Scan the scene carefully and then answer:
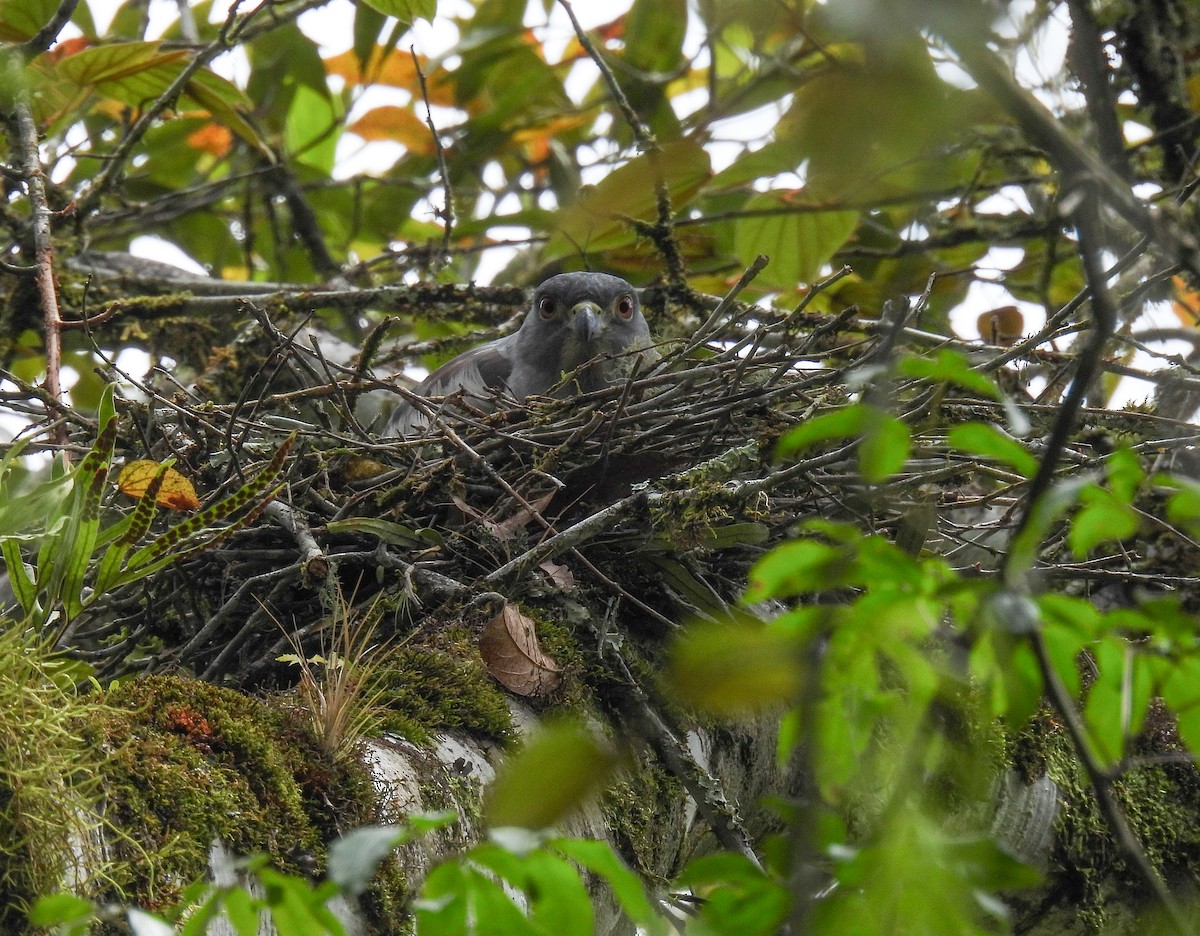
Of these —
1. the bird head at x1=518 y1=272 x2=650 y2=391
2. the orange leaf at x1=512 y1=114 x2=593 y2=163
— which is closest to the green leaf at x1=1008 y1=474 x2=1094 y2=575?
the bird head at x1=518 y1=272 x2=650 y2=391

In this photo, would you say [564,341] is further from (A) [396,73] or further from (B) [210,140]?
(B) [210,140]

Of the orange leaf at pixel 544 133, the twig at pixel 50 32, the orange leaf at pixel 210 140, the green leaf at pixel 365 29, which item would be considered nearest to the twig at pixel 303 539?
the twig at pixel 50 32

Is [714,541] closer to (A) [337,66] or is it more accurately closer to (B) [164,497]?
(B) [164,497]

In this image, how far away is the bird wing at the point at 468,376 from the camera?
15.5 ft

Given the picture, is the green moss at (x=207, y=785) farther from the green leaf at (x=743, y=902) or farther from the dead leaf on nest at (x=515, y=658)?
the green leaf at (x=743, y=902)

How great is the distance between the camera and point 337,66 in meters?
6.04

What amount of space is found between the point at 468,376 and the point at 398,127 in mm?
1759

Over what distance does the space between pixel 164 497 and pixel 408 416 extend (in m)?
2.19

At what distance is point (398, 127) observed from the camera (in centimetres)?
584

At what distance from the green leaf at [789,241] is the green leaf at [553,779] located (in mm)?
2273

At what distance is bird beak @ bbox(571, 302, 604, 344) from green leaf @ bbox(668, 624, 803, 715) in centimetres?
347

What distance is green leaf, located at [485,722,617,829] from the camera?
0.89 m

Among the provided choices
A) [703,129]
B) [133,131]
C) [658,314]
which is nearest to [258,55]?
[133,131]

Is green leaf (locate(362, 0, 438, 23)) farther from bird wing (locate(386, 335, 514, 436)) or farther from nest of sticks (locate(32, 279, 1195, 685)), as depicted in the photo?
bird wing (locate(386, 335, 514, 436))
